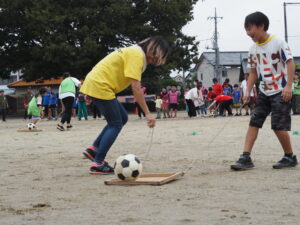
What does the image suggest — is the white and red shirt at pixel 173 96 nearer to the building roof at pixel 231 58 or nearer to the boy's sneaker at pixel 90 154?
the boy's sneaker at pixel 90 154

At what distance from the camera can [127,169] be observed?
5469mm

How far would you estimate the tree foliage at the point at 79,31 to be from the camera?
3503 cm

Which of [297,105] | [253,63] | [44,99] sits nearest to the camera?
[253,63]

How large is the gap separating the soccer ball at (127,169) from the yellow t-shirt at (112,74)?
36.7 inches

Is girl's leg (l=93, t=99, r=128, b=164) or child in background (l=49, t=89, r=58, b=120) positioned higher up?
child in background (l=49, t=89, r=58, b=120)

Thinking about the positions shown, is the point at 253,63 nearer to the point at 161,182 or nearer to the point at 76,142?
the point at 161,182

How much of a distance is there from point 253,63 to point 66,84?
32.8ft

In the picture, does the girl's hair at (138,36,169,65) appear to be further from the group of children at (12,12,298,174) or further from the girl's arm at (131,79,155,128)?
the girl's arm at (131,79,155,128)

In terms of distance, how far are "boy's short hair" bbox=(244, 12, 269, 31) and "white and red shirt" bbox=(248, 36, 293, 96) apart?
7.6 inches

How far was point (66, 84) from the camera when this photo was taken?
15672 mm

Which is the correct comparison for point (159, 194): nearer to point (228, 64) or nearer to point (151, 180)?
point (151, 180)

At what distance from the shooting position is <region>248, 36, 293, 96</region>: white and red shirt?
6094mm

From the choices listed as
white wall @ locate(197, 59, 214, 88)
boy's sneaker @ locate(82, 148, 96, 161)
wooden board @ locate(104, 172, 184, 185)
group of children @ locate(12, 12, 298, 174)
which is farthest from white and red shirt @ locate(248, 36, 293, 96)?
white wall @ locate(197, 59, 214, 88)

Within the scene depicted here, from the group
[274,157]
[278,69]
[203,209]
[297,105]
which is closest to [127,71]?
[278,69]
